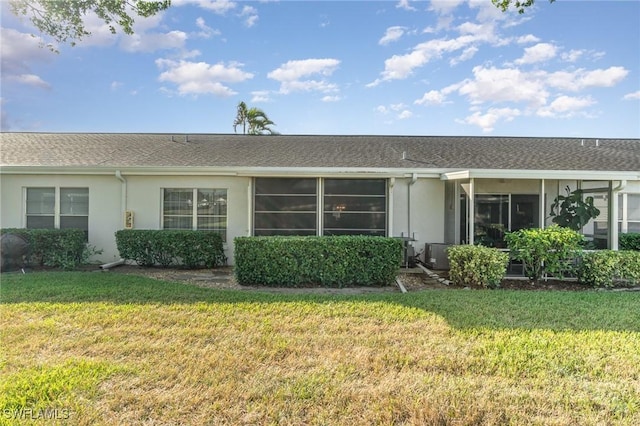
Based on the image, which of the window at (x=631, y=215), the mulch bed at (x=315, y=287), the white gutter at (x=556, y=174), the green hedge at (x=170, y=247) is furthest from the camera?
the window at (x=631, y=215)

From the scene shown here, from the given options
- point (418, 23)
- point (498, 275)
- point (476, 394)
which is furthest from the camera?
point (418, 23)

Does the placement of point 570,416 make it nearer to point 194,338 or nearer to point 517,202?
point 194,338

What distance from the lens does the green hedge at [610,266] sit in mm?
7508

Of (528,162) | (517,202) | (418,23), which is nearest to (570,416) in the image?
(517,202)

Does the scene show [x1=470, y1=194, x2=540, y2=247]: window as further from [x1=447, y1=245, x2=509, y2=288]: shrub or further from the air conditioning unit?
[x1=447, y1=245, x2=509, y2=288]: shrub

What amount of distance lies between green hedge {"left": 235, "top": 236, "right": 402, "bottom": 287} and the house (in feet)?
7.25

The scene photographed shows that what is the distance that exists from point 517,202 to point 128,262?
475 inches

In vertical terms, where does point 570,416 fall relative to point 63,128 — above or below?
below

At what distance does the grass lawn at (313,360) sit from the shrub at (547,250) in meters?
1.57

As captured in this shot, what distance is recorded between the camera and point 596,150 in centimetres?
1243

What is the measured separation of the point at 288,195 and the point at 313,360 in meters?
6.78

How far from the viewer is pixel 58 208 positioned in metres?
10.1

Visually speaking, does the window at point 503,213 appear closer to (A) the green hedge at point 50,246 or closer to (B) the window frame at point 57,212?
(A) the green hedge at point 50,246

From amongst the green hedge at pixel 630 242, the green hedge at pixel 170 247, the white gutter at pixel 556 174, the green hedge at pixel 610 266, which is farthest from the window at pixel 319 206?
the green hedge at pixel 630 242
